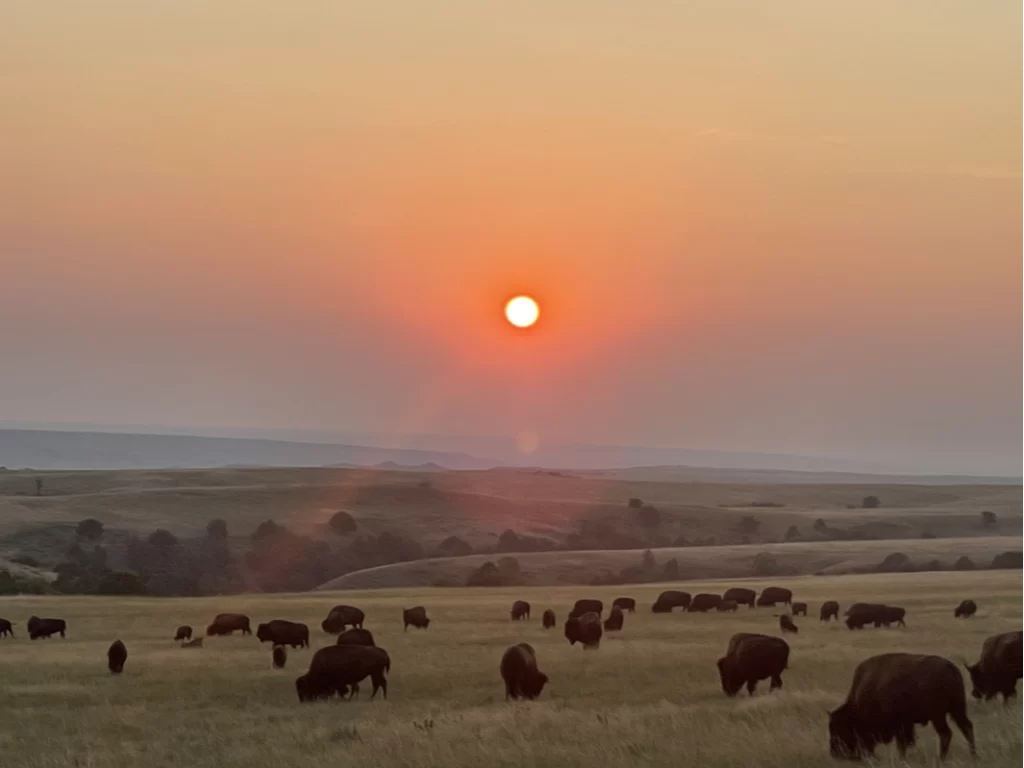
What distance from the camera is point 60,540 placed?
3762 inches

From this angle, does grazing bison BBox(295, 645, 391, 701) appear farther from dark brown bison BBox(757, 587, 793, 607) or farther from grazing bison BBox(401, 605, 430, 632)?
dark brown bison BBox(757, 587, 793, 607)

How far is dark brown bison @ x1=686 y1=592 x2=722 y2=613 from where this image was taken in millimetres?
46781

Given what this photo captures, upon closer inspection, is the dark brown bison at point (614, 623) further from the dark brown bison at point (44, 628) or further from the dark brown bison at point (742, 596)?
the dark brown bison at point (44, 628)

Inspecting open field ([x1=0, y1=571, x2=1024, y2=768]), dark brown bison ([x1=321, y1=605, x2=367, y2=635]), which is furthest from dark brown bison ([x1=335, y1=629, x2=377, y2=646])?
dark brown bison ([x1=321, y1=605, x2=367, y2=635])

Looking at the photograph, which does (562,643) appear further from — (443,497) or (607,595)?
(443,497)

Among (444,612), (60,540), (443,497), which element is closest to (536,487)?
(443,497)

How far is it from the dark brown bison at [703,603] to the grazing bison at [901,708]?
32736 millimetres

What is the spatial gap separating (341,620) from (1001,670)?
25002mm

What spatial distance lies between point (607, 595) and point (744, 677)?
122ft

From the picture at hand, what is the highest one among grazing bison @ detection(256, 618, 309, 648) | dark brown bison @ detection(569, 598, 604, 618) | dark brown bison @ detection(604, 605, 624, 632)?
grazing bison @ detection(256, 618, 309, 648)

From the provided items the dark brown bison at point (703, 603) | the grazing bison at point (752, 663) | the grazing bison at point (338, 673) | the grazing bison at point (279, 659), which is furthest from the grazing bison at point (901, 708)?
the dark brown bison at point (703, 603)

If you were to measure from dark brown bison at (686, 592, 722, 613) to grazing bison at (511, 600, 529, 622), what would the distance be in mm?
6920

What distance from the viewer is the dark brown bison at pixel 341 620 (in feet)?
127

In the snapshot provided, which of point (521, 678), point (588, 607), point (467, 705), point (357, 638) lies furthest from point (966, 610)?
point (467, 705)
